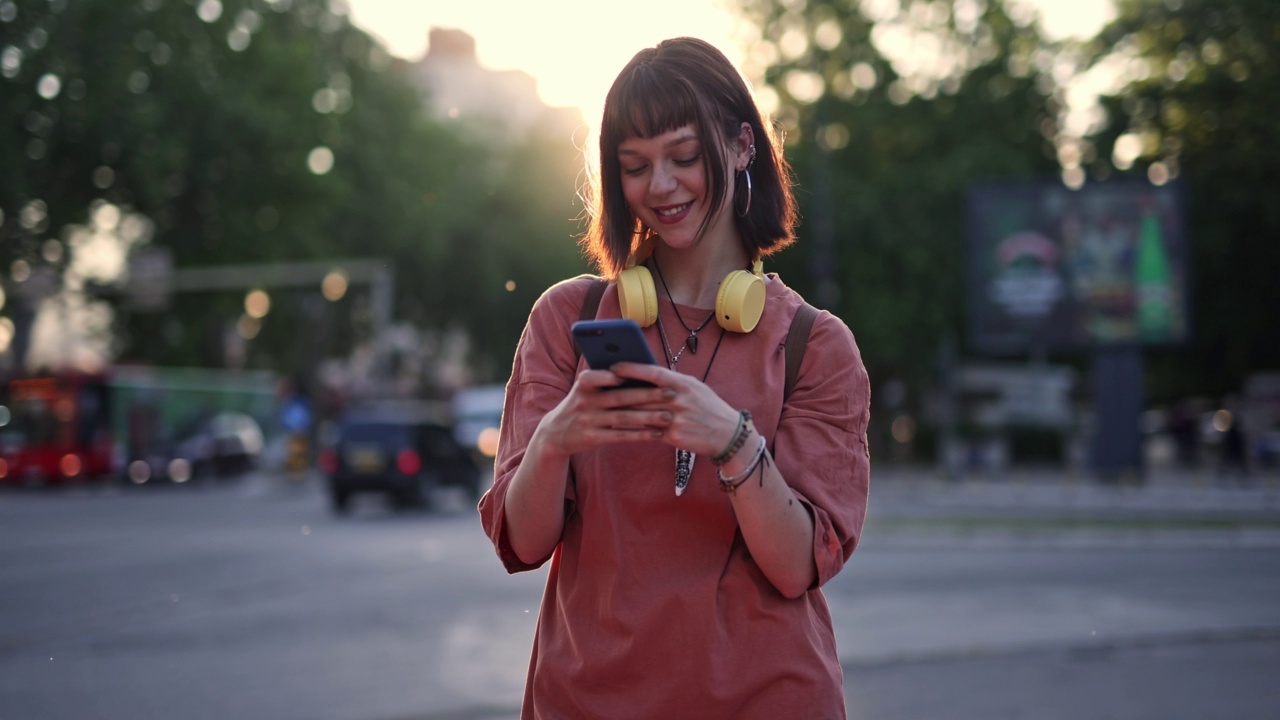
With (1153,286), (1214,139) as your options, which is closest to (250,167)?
(1153,286)

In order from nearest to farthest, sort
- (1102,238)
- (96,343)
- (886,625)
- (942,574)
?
(886,625)
(942,574)
(1102,238)
(96,343)

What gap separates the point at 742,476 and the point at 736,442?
5cm

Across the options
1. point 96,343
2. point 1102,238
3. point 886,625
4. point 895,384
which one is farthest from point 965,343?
point 886,625

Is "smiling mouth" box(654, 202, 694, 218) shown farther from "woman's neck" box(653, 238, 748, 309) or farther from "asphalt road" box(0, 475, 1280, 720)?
"asphalt road" box(0, 475, 1280, 720)

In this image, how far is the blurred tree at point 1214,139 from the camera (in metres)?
29.1

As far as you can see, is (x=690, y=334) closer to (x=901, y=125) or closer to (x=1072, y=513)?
(x=1072, y=513)

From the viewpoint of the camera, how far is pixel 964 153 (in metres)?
37.9

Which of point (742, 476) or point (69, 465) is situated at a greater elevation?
point (742, 476)

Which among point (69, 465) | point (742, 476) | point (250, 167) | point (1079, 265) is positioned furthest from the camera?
point (250, 167)

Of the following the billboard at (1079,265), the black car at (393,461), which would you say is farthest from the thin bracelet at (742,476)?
the billboard at (1079,265)

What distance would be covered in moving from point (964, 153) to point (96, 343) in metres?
33.3

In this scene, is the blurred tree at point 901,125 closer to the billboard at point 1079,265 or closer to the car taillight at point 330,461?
the billboard at point 1079,265

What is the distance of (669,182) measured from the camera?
210 centimetres

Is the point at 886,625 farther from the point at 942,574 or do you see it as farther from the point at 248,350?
the point at 248,350
